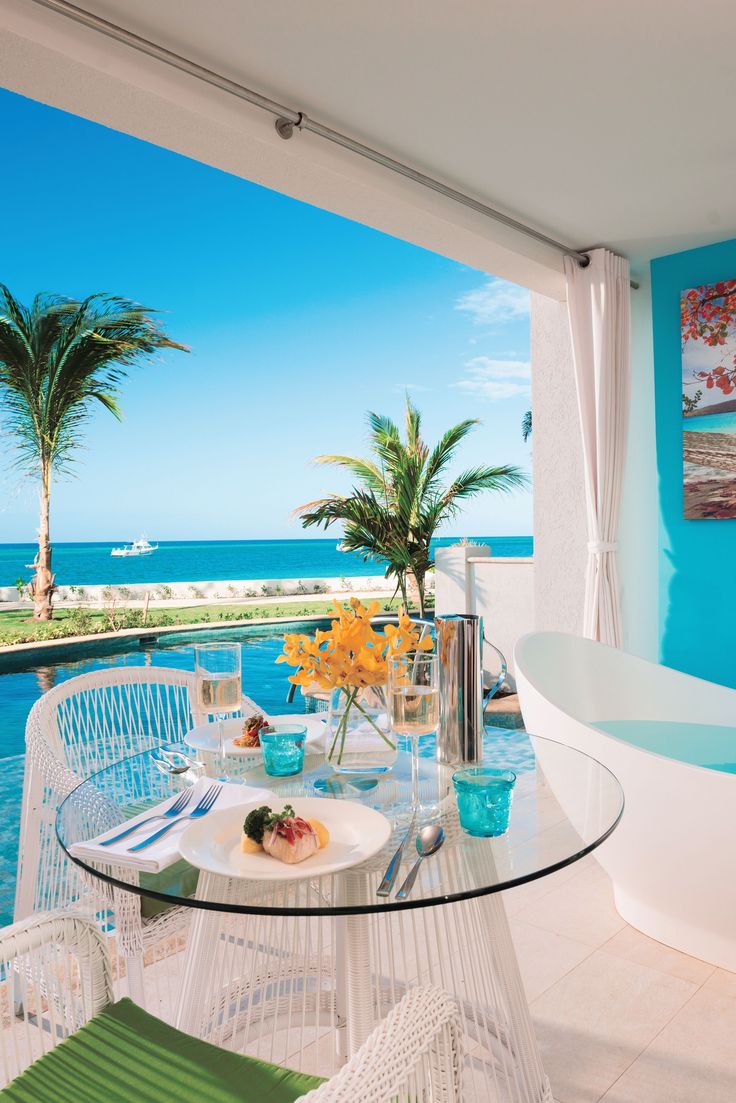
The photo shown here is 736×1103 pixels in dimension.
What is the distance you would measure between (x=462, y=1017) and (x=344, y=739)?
67 centimetres

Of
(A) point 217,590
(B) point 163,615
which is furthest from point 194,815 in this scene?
(A) point 217,590

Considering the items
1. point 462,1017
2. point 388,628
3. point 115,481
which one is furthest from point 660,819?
point 115,481

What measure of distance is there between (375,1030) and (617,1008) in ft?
4.77

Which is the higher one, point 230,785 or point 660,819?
point 230,785

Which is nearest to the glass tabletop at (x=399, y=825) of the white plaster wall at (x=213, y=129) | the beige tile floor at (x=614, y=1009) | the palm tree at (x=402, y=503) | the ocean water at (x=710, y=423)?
the beige tile floor at (x=614, y=1009)

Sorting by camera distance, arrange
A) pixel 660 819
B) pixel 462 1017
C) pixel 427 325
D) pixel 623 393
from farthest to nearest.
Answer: pixel 427 325
pixel 623 393
pixel 660 819
pixel 462 1017

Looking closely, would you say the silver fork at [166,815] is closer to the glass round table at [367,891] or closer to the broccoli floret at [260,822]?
the glass round table at [367,891]

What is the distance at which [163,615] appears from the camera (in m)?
17.5

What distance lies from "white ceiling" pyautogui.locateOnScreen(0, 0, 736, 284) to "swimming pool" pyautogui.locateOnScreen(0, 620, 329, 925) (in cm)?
350

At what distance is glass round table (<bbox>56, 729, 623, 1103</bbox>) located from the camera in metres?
1.06

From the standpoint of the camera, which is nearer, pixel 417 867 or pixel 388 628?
pixel 417 867

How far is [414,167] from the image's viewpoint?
2.82 m

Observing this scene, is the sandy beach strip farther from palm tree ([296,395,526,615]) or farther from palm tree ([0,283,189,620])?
palm tree ([0,283,189,620])

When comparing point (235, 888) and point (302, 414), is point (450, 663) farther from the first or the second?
point (302, 414)
